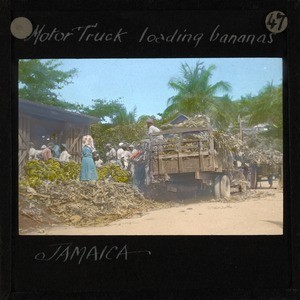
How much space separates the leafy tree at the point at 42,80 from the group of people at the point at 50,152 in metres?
0.24

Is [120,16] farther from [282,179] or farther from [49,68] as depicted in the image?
[282,179]

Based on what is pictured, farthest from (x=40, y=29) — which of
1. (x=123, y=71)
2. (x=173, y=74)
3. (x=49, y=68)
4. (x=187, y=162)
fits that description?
(x=187, y=162)

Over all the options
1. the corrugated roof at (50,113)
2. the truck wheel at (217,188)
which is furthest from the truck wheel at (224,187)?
the corrugated roof at (50,113)

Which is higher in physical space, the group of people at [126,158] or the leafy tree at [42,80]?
the leafy tree at [42,80]

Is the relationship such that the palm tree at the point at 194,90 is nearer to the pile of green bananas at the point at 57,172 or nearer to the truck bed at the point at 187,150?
the truck bed at the point at 187,150

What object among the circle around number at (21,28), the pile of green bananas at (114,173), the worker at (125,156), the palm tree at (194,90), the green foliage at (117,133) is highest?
the circle around number at (21,28)

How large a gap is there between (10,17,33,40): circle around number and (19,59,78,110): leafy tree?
147mm

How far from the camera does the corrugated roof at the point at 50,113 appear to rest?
428 centimetres

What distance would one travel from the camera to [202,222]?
4.26 m

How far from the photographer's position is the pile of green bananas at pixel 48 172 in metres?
4.26

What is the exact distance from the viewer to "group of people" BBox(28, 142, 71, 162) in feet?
14.0

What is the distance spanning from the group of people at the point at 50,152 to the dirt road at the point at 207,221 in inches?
15.9
